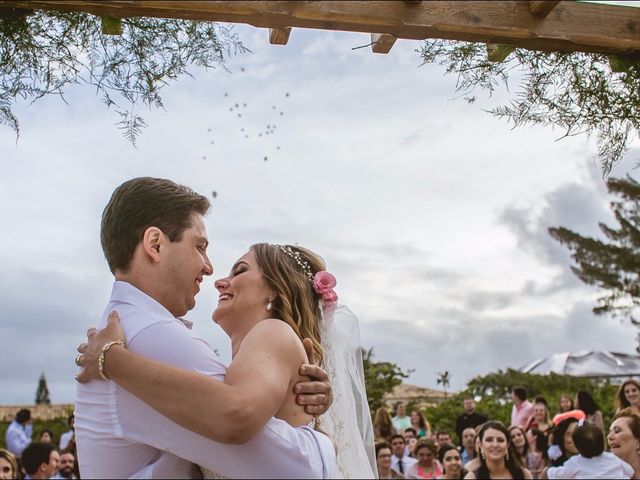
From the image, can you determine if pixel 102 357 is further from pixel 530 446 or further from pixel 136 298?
pixel 530 446

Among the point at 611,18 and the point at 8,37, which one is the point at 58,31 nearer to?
the point at 8,37

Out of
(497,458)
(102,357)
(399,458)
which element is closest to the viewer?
(102,357)

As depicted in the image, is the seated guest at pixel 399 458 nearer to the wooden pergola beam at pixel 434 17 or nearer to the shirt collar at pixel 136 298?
the wooden pergola beam at pixel 434 17

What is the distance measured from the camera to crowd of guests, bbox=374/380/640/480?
718cm

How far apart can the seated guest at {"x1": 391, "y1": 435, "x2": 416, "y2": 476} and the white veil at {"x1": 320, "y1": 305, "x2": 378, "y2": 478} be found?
23.1 ft

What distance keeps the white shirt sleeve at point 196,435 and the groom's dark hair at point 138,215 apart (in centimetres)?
40

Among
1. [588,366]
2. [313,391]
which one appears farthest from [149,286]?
[588,366]

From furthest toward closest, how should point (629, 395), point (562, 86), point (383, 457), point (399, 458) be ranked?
point (399, 458) → point (383, 457) → point (629, 395) → point (562, 86)

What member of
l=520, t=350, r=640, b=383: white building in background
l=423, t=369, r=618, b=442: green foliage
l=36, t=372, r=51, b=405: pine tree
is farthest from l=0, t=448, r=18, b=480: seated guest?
l=36, t=372, r=51, b=405: pine tree

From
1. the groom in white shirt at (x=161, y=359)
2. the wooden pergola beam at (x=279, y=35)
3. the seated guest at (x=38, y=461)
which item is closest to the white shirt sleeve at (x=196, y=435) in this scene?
the groom in white shirt at (x=161, y=359)

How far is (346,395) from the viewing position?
363 centimetres

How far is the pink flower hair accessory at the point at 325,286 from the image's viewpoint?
12.0 ft

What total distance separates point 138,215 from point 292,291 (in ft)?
2.98

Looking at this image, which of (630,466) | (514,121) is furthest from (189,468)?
(630,466)
